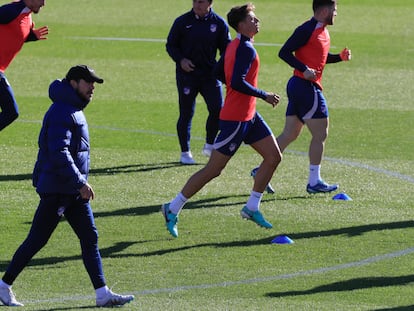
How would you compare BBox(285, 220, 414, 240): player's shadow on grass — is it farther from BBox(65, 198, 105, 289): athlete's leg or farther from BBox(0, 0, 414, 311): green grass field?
BBox(65, 198, 105, 289): athlete's leg

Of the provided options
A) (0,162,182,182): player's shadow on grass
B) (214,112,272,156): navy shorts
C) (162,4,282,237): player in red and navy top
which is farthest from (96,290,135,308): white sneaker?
(0,162,182,182): player's shadow on grass

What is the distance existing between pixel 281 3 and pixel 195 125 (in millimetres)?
14057

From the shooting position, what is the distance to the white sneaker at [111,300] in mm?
9750

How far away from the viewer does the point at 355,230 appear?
12602 mm

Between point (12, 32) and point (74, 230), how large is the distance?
5.79 meters

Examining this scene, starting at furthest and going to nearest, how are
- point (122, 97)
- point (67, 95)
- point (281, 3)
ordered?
point (281, 3), point (122, 97), point (67, 95)

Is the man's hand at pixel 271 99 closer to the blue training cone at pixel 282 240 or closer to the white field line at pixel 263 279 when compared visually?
the blue training cone at pixel 282 240

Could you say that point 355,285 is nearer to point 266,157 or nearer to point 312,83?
point 266,157

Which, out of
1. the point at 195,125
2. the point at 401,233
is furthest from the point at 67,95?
the point at 195,125

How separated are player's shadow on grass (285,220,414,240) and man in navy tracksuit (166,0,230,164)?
12.5 ft

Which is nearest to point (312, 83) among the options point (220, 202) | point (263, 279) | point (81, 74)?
point (220, 202)

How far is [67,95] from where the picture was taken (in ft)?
31.7

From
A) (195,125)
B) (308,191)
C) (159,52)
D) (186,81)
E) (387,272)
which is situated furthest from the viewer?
(159,52)

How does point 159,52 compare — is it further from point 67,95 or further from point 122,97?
point 67,95
